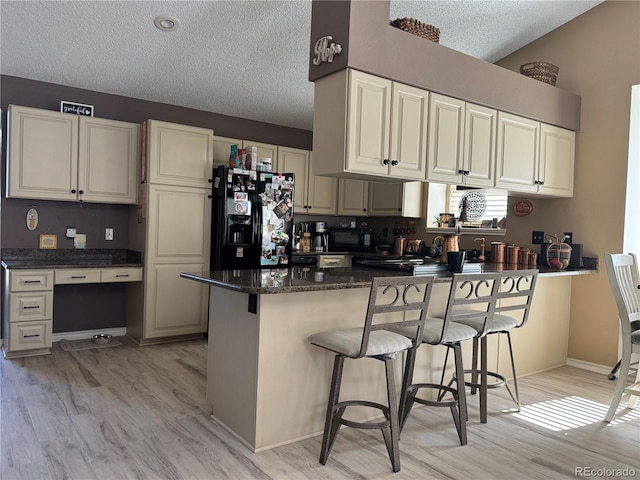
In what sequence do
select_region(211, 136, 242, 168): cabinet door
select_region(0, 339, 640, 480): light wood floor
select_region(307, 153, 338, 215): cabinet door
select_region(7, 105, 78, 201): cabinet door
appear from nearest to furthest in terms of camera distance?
select_region(0, 339, 640, 480): light wood floor
select_region(7, 105, 78, 201): cabinet door
select_region(211, 136, 242, 168): cabinet door
select_region(307, 153, 338, 215): cabinet door

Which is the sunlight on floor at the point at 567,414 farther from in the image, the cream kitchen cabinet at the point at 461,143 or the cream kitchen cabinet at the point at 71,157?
the cream kitchen cabinet at the point at 71,157

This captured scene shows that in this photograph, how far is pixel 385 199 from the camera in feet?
18.8

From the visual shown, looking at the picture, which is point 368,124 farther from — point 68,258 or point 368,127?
point 68,258

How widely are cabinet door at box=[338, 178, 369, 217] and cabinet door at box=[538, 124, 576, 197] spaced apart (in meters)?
2.37

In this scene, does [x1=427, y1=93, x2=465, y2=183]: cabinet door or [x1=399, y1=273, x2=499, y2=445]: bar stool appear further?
[x1=427, y1=93, x2=465, y2=183]: cabinet door

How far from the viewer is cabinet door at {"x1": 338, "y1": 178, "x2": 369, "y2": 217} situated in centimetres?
602

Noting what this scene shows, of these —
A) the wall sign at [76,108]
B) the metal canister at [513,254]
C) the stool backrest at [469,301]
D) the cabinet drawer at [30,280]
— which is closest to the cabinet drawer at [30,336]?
the cabinet drawer at [30,280]

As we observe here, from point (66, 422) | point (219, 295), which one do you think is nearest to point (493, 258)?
point (219, 295)

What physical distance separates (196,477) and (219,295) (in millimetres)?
994

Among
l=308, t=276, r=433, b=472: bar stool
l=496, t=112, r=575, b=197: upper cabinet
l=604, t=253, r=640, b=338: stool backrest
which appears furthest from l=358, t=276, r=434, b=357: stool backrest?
l=496, t=112, r=575, b=197: upper cabinet

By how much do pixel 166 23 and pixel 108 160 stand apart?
4.78 ft

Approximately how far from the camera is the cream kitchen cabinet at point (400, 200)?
17.9 ft

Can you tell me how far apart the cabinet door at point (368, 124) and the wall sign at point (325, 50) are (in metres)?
0.16

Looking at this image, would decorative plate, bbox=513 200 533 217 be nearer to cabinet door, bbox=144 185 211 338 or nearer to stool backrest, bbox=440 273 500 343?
stool backrest, bbox=440 273 500 343
